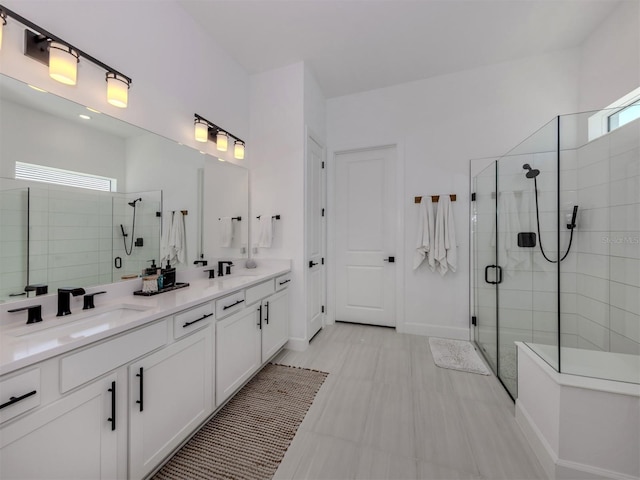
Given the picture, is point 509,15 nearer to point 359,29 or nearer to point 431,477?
point 359,29

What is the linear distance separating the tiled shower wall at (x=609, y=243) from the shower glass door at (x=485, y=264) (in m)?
0.63

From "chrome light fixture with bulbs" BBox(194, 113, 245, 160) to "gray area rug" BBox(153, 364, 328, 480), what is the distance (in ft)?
7.12

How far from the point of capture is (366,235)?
340 cm

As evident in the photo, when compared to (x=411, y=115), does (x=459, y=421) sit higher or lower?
lower

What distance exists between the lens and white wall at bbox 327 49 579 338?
107 inches

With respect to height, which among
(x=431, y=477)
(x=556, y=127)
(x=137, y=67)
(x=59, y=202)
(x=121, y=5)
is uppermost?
(x=121, y=5)

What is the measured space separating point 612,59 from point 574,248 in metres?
1.72

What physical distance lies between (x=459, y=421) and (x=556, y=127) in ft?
6.63

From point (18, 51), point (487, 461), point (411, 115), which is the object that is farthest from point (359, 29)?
point (487, 461)

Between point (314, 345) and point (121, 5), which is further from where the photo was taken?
point (314, 345)

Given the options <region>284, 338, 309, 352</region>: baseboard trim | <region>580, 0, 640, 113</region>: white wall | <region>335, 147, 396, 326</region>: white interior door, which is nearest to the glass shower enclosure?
<region>580, 0, 640, 113</region>: white wall

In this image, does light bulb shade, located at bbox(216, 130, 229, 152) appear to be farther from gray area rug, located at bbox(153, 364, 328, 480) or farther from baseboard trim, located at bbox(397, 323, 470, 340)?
baseboard trim, located at bbox(397, 323, 470, 340)

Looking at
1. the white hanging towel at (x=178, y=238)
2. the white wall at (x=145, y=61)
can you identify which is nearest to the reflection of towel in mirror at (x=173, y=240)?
the white hanging towel at (x=178, y=238)

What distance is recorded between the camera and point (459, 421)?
1.70 m
